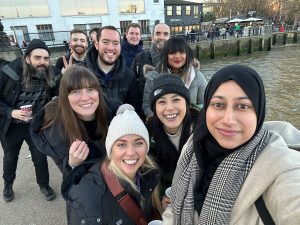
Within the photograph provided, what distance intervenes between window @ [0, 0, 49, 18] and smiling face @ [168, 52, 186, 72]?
1030 inches

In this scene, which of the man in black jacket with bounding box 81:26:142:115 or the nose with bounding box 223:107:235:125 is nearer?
the nose with bounding box 223:107:235:125

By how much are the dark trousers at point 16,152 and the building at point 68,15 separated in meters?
20.7

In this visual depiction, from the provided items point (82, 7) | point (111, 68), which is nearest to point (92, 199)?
point (111, 68)

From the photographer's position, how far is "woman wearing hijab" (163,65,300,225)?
1.17 meters

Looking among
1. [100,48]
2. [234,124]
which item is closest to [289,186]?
[234,124]

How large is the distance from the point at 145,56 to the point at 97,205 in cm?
280

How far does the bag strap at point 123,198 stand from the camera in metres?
1.88

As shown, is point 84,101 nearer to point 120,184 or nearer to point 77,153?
point 77,153

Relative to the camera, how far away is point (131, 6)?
1119 inches

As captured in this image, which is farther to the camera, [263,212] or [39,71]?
[39,71]

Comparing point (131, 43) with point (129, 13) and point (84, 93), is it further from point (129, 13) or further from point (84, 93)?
point (129, 13)

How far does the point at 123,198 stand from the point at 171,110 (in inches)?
37.4

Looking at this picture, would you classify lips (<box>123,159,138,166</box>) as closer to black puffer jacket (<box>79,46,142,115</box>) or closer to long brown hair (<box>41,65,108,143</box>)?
long brown hair (<box>41,65,108,143</box>)

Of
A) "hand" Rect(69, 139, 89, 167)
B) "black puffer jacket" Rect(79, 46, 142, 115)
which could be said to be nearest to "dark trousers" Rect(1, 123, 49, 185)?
"black puffer jacket" Rect(79, 46, 142, 115)
